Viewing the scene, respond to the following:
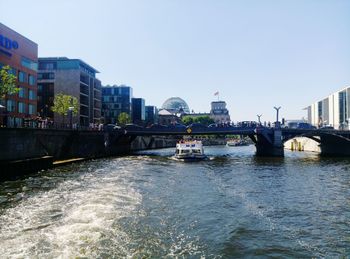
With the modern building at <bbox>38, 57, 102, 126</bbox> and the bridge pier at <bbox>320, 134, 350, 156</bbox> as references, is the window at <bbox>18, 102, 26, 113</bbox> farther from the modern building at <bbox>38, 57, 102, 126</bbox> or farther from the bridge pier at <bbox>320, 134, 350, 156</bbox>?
the bridge pier at <bbox>320, 134, 350, 156</bbox>

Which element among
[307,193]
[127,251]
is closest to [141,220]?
[127,251]

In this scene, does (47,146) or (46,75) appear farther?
(46,75)

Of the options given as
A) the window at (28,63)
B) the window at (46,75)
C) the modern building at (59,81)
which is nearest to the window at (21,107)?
the window at (28,63)

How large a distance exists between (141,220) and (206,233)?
4.02m

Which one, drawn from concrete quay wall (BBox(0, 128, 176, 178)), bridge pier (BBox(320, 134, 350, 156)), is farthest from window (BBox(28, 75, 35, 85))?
bridge pier (BBox(320, 134, 350, 156))

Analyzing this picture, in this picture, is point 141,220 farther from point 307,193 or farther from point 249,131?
point 249,131

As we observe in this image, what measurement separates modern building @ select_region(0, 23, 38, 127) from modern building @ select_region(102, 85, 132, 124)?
80.7 metres

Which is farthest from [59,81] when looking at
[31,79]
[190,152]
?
[190,152]

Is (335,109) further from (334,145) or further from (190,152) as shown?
(190,152)

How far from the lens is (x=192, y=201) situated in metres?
25.1

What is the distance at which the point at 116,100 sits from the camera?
536 ft

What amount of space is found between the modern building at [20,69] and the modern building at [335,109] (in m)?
88.8

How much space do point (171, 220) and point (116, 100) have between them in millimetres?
147136

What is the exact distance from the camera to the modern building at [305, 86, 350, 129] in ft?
443
